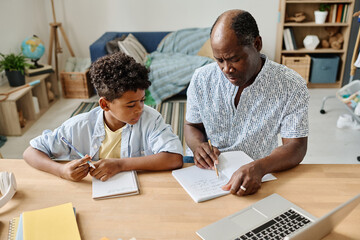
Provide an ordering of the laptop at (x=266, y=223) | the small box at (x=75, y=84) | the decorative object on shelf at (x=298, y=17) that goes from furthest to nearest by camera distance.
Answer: the decorative object on shelf at (x=298, y=17) → the small box at (x=75, y=84) → the laptop at (x=266, y=223)

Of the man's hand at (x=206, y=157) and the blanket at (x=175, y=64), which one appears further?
the blanket at (x=175, y=64)

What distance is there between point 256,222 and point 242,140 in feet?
1.84

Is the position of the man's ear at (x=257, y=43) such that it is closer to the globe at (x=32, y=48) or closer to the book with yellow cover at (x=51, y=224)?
the book with yellow cover at (x=51, y=224)

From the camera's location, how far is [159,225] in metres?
0.97

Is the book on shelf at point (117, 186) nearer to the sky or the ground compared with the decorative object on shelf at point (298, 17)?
nearer to the ground

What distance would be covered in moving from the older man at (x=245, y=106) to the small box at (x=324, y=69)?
3106 millimetres

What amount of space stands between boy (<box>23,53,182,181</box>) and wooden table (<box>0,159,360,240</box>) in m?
0.05

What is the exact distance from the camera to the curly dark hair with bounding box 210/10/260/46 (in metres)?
1.19

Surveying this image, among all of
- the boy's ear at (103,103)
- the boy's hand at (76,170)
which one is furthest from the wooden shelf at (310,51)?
the boy's hand at (76,170)

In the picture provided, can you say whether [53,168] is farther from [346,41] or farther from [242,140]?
[346,41]

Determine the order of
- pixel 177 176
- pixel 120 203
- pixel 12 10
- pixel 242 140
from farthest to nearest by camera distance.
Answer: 1. pixel 12 10
2. pixel 242 140
3. pixel 177 176
4. pixel 120 203

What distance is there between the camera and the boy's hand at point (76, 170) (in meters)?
1.17

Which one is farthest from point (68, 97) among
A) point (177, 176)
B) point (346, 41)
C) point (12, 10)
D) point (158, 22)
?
point (346, 41)

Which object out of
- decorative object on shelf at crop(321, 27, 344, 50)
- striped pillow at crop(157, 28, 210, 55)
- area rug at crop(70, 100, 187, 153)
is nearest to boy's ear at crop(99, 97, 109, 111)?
area rug at crop(70, 100, 187, 153)
